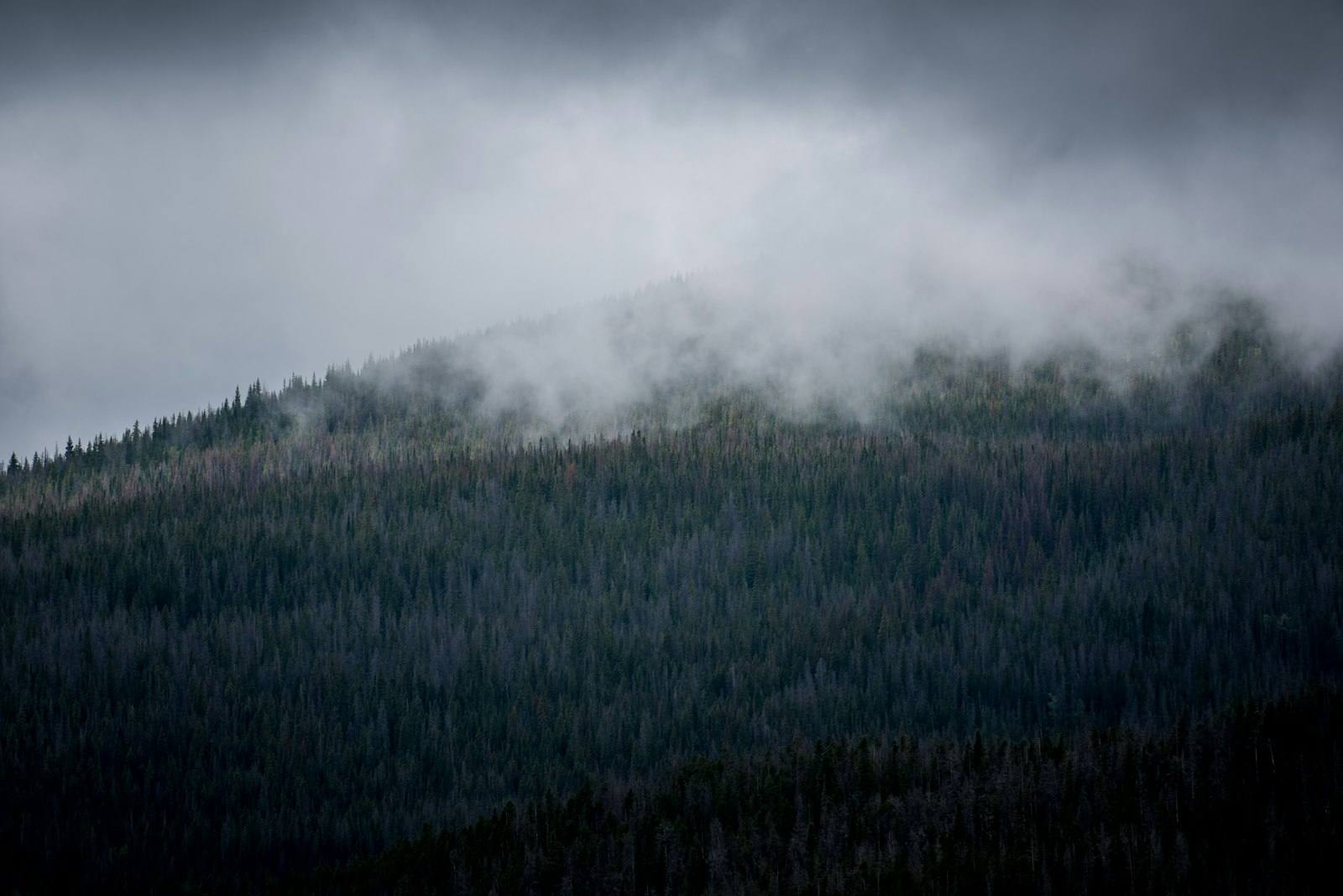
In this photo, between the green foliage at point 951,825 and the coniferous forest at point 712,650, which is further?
the coniferous forest at point 712,650

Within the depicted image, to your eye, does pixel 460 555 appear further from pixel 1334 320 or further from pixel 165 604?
pixel 1334 320

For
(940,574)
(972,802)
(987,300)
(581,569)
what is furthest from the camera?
(987,300)

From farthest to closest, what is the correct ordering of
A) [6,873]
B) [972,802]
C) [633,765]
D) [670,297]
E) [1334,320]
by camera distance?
[670,297] → [1334,320] → [633,765] → [6,873] → [972,802]

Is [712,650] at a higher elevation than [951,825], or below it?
higher

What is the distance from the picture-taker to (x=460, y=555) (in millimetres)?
22188

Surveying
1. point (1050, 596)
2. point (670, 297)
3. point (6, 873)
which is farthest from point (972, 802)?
point (670, 297)

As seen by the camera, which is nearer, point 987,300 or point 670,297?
point 987,300

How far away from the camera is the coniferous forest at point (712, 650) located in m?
10.6

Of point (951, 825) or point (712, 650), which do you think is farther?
point (712, 650)

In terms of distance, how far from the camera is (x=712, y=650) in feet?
59.8

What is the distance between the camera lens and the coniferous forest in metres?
10.6

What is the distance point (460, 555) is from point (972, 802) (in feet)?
44.3

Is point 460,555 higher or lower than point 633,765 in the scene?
higher

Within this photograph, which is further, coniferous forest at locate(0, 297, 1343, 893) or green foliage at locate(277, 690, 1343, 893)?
coniferous forest at locate(0, 297, 1343, 893)
